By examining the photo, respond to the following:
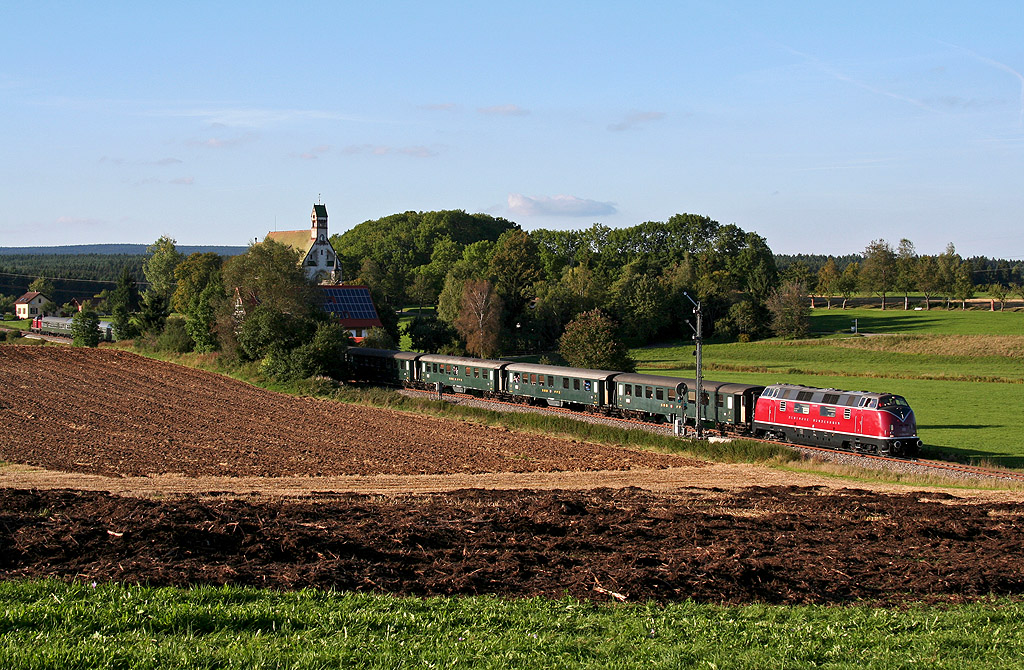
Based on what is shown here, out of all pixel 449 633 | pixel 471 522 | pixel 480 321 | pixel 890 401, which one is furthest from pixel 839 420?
pixel 480 321

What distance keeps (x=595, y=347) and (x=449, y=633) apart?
167 ft

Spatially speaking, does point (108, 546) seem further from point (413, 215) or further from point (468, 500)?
point (413, 215)

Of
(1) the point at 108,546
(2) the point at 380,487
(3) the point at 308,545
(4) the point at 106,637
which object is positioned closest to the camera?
(4) the point at 106,637

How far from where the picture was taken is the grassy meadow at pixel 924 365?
42.8 m

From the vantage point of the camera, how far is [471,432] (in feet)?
131

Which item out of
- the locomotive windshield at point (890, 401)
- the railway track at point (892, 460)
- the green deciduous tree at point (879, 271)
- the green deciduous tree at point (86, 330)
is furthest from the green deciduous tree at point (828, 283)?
the locomotive windshield at point (890, 401)

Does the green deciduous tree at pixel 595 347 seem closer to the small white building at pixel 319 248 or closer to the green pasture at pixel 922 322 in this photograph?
the green pasture at pixel 922 322

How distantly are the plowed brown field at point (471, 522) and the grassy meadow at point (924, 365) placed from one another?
16.4m

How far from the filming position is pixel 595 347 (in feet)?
197

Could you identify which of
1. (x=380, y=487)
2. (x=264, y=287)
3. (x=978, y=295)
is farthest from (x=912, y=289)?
(x=380, y=487)

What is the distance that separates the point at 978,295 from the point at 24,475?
166077 millimetres

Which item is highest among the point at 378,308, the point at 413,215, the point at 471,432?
the point at 413,215

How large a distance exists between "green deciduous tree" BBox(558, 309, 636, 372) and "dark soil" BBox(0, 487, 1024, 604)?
38.6 m

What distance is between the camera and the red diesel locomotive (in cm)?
3372
